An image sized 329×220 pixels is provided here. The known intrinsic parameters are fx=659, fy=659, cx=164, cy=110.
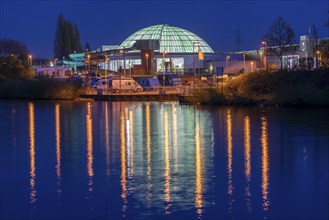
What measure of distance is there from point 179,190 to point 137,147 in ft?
28.3

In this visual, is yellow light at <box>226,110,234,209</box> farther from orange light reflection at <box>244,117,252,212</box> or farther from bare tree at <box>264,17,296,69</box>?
bare tree at <box>264,17,296,69</box>

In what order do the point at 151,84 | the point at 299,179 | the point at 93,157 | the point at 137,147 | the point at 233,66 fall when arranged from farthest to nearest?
the point at 233,66, the point at 151,84, the point at 137,147, the point at 93,157, the point at 299,179

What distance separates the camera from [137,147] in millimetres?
24578

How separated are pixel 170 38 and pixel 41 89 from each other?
58.9m

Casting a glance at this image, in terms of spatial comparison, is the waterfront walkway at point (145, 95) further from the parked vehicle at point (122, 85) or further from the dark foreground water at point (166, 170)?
the dark foreground water at point (166, 170)

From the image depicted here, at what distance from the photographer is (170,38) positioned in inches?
4899

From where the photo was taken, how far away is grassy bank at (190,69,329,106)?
152 feet

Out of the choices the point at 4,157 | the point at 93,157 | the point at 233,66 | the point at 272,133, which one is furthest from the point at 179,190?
the point at 233,66

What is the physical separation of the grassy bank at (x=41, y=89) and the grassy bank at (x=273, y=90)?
56.5 feet

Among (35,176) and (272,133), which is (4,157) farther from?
(272,133)

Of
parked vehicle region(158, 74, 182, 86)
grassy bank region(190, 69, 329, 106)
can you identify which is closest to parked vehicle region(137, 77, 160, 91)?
parked vehicle region(158, 74, 182, 86)

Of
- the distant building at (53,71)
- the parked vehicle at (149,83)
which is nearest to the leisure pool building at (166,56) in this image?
the distant building at (53,71)

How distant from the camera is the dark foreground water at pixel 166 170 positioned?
14.4m

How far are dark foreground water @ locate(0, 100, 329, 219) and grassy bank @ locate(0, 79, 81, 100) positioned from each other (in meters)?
31.6
